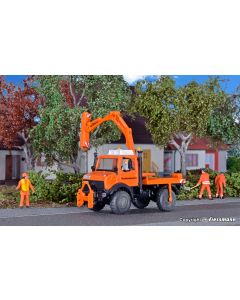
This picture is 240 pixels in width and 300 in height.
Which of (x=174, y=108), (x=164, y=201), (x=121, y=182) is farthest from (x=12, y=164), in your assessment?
(x=174, y=108)

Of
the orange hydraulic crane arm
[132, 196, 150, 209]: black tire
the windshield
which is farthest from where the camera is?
the orange hydraulic crane arm

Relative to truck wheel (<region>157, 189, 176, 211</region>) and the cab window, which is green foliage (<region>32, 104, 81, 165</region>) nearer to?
the cab window

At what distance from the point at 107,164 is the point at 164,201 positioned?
1.78m

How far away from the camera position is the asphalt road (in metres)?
12.1

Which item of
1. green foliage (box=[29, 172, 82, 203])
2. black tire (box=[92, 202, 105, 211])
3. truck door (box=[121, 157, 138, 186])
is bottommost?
black tire (box=[92, 202, 105, 211])

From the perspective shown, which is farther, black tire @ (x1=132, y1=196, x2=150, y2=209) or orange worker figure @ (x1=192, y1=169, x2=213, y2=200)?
orange worker figure @ (x1=192, y1=169, x2=213, y2=200)

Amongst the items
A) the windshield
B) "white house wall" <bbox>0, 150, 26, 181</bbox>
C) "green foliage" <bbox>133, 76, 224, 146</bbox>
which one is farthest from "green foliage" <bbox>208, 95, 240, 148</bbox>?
"white house wall" <bbox>0, 150, 26, 181</bbox>

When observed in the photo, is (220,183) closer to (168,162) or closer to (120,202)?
(168,162)

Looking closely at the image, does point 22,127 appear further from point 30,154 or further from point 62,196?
point 62,196

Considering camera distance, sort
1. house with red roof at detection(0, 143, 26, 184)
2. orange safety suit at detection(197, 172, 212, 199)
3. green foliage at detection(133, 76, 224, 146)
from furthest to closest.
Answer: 1. green foliage at detection(133, 76, 224, 146)
2. orange safety suit at detection(197, 172, 212, 199)
3. house with red roof at detection(0, 143, 26, 184)

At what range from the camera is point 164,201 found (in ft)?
47.1

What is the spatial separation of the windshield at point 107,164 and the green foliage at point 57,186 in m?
0.87

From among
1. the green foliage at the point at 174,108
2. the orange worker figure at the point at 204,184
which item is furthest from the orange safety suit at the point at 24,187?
the orange worker figure at the point at 204,184

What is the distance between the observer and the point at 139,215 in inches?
523
